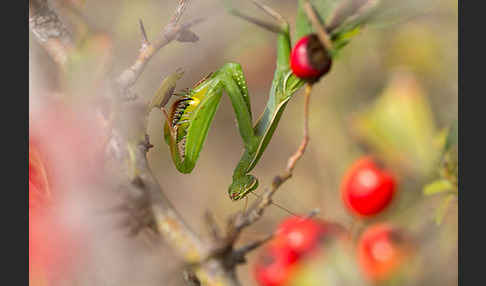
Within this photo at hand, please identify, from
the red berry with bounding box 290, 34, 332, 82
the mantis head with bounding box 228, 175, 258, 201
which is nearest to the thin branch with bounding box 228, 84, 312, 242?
the red berry with bounding box 290, 34, 332, 82

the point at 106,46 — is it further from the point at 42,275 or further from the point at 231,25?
the point at 42,275

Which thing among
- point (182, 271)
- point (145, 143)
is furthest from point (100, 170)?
point (182, 271)

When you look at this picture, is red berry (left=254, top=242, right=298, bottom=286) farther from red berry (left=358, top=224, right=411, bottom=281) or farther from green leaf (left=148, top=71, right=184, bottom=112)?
green leaf (left=148, top=71, right=184, bottom=112)

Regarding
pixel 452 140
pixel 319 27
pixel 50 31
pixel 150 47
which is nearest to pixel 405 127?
pixel 452 140

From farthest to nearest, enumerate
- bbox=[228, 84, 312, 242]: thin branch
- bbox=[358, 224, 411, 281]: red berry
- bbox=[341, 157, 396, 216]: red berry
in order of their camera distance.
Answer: bbox=[341, 157, 396, 216]: red berry, bbox=[358, 224, 411, 281]: red berry, bbox=[228, 84, 312, 242]: thin branch

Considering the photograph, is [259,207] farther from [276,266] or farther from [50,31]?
[50,31]

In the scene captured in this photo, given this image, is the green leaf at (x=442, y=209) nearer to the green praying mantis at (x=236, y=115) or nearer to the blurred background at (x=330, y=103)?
the blurred background at (x=330, y=103)

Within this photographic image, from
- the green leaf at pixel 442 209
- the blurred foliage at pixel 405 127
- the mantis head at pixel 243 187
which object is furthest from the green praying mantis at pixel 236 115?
the green leaf at pixel 442 209
